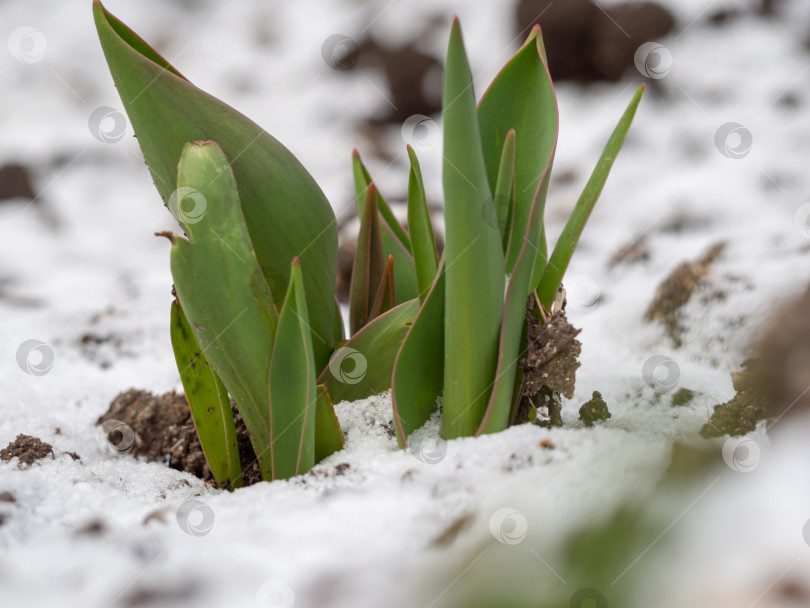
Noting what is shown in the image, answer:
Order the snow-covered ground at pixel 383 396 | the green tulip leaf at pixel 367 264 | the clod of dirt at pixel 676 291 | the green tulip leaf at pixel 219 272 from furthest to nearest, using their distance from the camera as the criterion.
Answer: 1. the clod of dirt at pixel 676 291
2. the green tulip leaf at pixel 367 264
3. the green tulip leaf at pixel 219 272
4. the snow-covered ground at pixel 383 396

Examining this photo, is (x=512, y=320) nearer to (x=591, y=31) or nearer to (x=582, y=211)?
(x=582, y=211)

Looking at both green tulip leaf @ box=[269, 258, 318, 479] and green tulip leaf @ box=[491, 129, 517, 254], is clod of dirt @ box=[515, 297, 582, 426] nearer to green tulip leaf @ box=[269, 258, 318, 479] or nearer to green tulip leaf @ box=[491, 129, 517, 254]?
green tulip leaf @ box=[491, 129, 517, 254]

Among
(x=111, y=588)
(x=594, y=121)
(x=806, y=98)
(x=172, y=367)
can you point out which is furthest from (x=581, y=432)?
(x=806, y=98)

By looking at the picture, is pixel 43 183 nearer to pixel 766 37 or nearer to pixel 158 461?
pixel 158 461

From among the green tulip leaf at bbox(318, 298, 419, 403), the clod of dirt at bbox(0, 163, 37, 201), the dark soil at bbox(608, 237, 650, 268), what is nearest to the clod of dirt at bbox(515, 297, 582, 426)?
the green tulip leaf at bbox(318, 298, 419, 403)

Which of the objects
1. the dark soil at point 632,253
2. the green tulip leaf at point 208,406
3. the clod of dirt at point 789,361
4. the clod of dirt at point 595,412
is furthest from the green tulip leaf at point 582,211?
the dark soil at point 632,253

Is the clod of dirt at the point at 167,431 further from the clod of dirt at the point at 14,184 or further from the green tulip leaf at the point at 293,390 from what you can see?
the clod of dirt at the point at 14,184

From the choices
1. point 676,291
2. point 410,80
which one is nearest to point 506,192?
point 676,291
